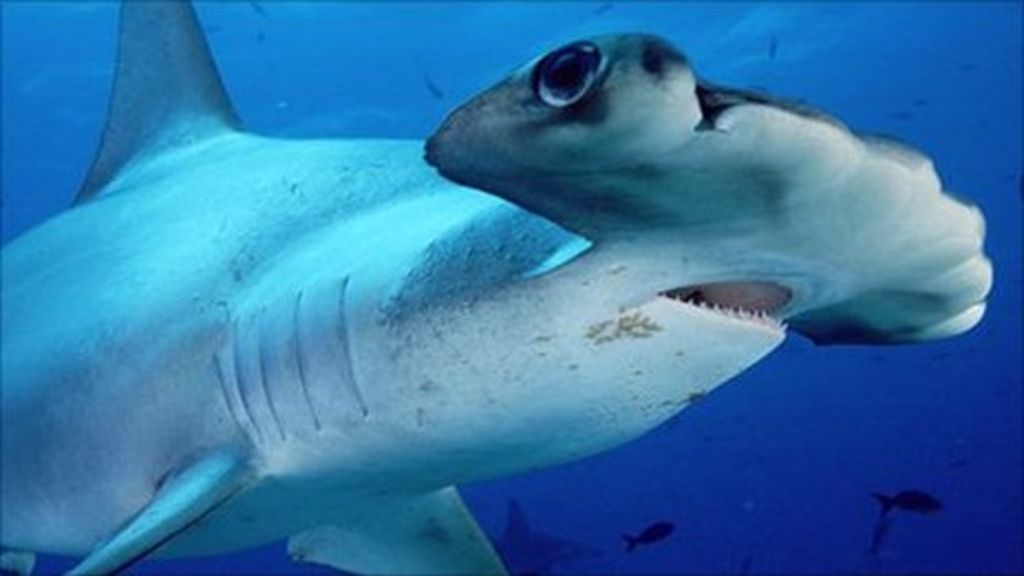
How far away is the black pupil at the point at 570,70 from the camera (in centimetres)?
154

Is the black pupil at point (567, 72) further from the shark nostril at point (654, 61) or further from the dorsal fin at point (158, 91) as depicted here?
the dorsal fin at point (158, 91)

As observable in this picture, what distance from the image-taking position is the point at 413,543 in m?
4.23

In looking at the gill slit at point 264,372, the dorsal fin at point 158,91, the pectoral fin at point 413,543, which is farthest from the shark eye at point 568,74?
the dorsal fin at point 158,91

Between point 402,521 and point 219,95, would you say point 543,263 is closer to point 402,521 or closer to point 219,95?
point 402,521

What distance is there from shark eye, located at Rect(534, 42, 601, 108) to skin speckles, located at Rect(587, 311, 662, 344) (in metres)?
0.65

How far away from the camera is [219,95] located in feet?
15.8

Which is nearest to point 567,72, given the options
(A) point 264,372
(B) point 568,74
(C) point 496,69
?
(B) point 568,74

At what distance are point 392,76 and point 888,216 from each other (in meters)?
23.7

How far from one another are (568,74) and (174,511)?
181 centimetres

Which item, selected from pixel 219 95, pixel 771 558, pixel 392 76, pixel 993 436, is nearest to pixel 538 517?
pixel 771 558

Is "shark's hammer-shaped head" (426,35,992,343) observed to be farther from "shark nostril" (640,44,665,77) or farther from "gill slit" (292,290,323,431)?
"gill slit" (292,290,323,431)

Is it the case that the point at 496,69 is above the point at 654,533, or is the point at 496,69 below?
above

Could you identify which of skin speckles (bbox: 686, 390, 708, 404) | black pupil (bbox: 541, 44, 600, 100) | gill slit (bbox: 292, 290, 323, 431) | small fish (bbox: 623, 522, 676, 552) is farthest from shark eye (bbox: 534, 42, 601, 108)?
small fish (bbox: 623, 522, 676, 552)

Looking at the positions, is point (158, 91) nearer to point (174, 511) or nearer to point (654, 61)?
point (174, 511)
